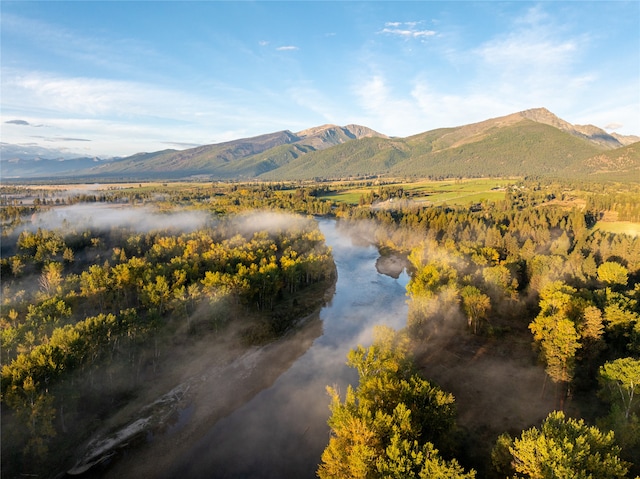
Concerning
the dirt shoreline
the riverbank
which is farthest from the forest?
the dirt shoreline

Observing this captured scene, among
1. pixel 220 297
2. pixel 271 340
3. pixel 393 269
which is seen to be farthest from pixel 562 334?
pixel 393 269

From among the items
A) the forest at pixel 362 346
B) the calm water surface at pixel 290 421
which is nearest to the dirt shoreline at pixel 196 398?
the calm water surface at pixel 290 421

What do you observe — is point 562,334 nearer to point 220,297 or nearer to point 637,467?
point 637,467

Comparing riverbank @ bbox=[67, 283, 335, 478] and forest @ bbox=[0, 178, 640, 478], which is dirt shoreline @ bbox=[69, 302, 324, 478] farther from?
forest @ bbox=[0, 178, 640, 478]

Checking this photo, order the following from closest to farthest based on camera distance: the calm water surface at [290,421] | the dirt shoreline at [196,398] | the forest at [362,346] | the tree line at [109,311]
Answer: the forest at [362,346] < the tree line at [109,311] < the calm water surface at [290,421] < the dirt shoreline at [196,398]

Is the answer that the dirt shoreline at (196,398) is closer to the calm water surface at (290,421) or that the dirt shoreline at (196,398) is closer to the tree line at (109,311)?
the calm water surface at (290,421)

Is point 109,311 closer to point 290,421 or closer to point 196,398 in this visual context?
point 196,398

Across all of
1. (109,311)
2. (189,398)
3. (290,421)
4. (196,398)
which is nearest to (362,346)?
(290,421)
